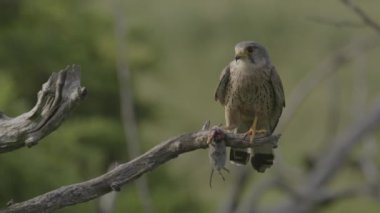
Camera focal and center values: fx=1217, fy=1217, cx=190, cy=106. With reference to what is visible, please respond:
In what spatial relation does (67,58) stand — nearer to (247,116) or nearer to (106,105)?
(106,105)

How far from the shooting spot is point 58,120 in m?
3.84

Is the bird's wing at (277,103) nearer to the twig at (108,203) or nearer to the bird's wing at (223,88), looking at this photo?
the bird's wing at (223,88)

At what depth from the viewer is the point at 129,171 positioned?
387cm

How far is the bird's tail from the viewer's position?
169 inches

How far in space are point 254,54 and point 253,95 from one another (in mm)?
186

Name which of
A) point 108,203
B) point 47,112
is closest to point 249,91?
point 47,112

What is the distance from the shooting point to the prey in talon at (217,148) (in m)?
3.72

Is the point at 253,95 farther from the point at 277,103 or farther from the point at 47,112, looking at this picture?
the point at 47,112

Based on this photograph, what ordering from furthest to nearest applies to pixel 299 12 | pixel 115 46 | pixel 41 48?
pixel 299 12 < pixel 115 46 < pixel 41 48

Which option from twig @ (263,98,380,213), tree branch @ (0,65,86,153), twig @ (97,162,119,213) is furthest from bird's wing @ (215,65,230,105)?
twig @ (263,98,380,213)

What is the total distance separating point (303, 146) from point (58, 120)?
12416 mm

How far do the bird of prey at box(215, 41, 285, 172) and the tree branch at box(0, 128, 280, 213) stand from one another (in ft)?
1.44

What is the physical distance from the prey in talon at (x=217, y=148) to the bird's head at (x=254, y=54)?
0.78m

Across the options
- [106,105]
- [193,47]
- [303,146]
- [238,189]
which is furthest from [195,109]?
[238,189]
